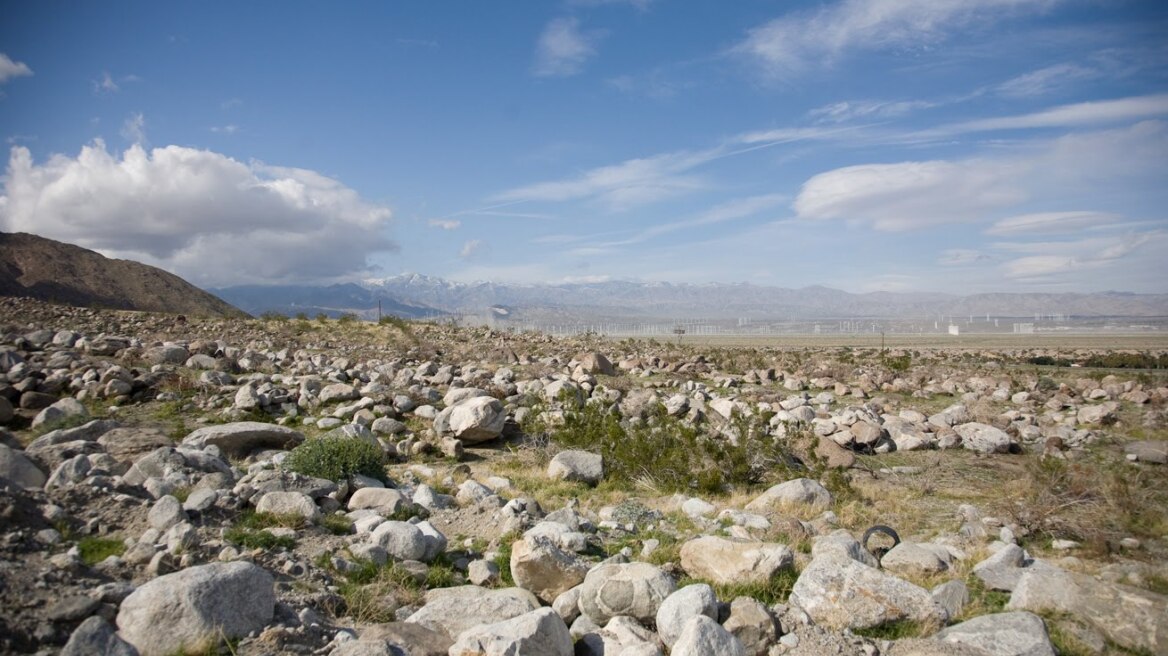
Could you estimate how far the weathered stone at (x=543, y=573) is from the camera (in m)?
6.46

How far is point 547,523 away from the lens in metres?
8.04

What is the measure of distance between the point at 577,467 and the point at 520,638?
6.74m

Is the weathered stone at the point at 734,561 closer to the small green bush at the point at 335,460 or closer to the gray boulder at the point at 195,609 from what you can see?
the gray boulder at the point at 195,609

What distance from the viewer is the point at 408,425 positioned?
14.8 m

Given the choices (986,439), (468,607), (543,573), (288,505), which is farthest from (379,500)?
(986,439)

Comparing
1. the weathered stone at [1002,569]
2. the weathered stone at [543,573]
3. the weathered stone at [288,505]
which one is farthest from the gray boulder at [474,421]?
the weathered stone at [1002,569]

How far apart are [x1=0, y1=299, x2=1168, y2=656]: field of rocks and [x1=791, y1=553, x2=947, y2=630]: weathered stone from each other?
2 cm

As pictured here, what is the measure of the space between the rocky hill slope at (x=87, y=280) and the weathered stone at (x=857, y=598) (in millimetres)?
59338

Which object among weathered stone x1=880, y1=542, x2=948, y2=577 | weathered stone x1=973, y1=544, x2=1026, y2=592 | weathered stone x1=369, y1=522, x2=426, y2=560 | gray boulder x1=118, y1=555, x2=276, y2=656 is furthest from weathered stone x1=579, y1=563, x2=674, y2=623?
weathered stone x1=973, y1=544, x2=1026, y2=592

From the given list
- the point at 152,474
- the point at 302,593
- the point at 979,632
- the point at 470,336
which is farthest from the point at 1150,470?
the point at 470,336

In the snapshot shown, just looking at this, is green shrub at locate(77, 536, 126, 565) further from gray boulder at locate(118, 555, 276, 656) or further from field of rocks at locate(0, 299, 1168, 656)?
gray boulder at locate(118, 555, 276, 656)

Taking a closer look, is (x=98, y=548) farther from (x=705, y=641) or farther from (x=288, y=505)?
(x=705, y=641)

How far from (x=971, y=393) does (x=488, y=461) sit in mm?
18185

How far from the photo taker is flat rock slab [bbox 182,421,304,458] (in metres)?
11.6
